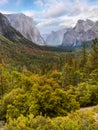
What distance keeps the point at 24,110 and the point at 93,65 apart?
4152 centimetres

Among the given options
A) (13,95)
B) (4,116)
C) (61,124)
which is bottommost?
(4,116)

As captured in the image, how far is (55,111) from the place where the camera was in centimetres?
4578

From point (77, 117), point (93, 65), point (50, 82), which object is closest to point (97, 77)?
point (93, 65)

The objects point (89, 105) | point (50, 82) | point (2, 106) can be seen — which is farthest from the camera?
point (89, 105)

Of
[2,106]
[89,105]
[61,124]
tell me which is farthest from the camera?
[89,105]

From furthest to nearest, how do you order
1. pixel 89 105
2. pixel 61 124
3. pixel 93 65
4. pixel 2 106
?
1. pixel 93 65
2. pixel 89 105
3. pixel 2 106
4. pixel 61 124

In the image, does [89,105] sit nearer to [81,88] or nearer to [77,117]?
[81,88]

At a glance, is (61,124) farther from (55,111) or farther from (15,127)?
(55,111)

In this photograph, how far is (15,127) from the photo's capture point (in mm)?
27453

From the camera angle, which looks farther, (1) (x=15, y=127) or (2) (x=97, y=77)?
(2) (x=97, y=77)

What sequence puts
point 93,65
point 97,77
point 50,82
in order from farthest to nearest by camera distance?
point 93,65, point 97,77, point 50,82

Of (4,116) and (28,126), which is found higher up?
(28,126)

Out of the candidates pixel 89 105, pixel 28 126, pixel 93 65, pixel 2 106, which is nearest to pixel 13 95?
pixel 2 106

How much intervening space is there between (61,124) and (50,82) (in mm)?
21536
